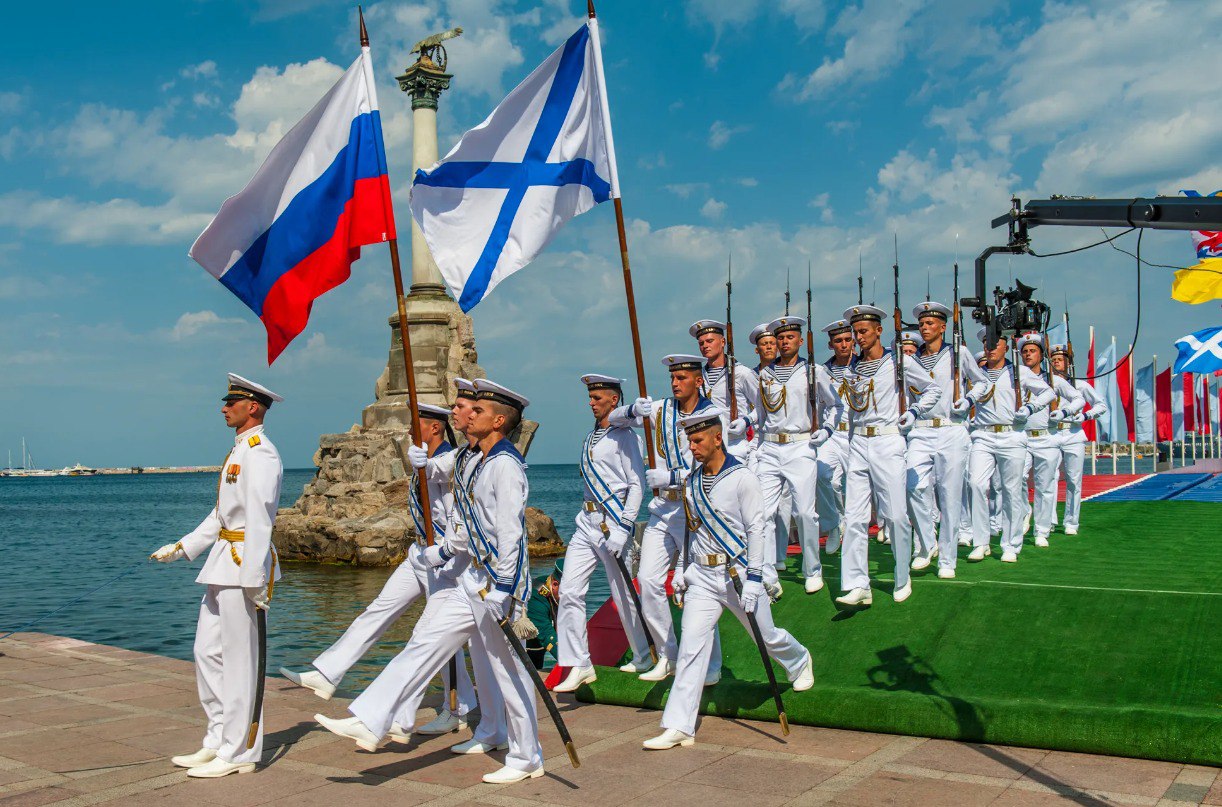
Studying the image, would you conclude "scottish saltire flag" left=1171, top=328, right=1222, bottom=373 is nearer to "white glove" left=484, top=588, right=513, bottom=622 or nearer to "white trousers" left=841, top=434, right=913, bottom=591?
"white trousers" left=841, top=434, right=913, bottom=591

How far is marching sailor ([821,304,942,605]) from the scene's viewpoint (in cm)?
871

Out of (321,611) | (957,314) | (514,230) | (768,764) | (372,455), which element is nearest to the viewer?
(768,764)

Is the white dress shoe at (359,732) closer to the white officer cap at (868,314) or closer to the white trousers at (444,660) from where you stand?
the white trousers at (444,660)

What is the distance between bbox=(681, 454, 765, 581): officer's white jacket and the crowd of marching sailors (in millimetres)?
13

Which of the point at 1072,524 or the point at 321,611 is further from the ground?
the point at 1072,524

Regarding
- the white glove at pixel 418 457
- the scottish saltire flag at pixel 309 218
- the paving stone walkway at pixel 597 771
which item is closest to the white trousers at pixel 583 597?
the paving stone walkway at pixel 597 771

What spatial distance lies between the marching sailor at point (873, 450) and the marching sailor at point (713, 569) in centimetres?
166

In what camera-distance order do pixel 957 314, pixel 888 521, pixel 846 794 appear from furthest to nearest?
pixel 957 314 < pixel 888 521 < pixel 846 794

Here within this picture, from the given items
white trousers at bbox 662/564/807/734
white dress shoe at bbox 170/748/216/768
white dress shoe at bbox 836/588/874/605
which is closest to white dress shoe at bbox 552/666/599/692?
white trousers at bbox 662/564/807/734

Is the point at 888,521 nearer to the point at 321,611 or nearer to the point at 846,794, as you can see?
the point at 846,794

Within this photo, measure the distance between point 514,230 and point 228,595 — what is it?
3241 mm

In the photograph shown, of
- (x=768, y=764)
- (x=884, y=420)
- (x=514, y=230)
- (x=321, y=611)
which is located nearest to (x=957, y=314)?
(x=884, y=420)

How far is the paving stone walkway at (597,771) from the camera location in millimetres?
5629

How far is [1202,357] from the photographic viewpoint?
68.7ft
